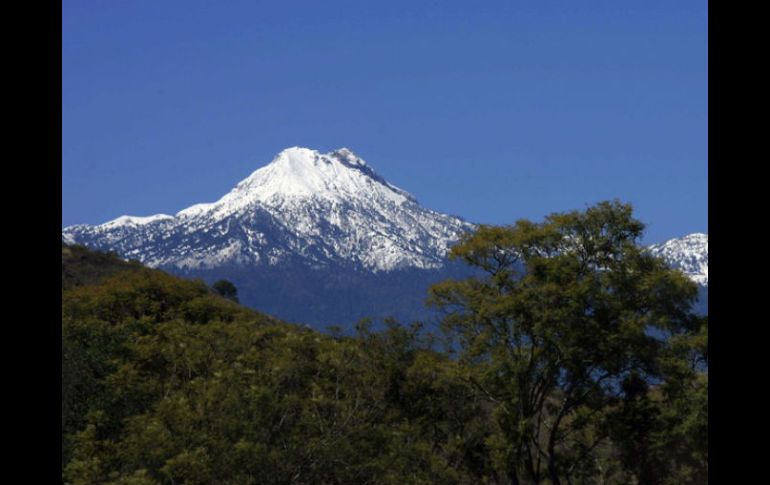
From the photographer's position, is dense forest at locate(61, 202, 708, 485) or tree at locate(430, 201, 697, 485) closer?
dense forest at locate(61, 202, 708, 485)

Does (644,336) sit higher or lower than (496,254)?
lower

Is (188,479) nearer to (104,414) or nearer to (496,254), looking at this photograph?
(104,414)

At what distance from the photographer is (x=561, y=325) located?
1001 inches

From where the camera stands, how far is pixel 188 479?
1748cm

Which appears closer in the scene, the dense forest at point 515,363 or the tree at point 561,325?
the dense forest at point 515,363

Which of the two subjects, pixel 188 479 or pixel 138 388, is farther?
pixel 138 388

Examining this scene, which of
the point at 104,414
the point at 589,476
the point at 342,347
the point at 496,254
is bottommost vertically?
the point at 589,476

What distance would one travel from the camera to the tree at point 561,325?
1003 inches

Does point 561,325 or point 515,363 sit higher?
point 561,325

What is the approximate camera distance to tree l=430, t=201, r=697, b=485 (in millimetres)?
25484

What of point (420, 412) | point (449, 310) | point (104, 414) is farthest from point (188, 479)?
point (449, 310)
